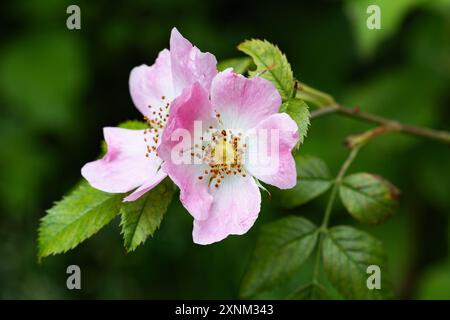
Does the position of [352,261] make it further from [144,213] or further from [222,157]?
[144,213]

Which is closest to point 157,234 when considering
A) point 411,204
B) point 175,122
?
point 411,204

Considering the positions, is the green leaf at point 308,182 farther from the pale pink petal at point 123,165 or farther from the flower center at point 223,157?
the pale pink petal at point 123,165

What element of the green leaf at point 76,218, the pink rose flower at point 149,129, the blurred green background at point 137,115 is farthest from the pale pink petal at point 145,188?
the blurred green background at point 137,115

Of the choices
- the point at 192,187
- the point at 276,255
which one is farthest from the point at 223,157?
the point at 276,255

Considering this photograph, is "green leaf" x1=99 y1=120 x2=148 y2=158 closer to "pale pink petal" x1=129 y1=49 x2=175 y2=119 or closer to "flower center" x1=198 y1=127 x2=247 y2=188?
"pale pink petal" x1=129 y1=49 x2=175 y2=119

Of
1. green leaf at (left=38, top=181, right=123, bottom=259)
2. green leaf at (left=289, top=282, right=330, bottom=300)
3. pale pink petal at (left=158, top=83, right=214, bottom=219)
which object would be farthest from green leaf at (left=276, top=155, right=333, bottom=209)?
green leaf at (left=38, top=181, right=123, bottom=259)
